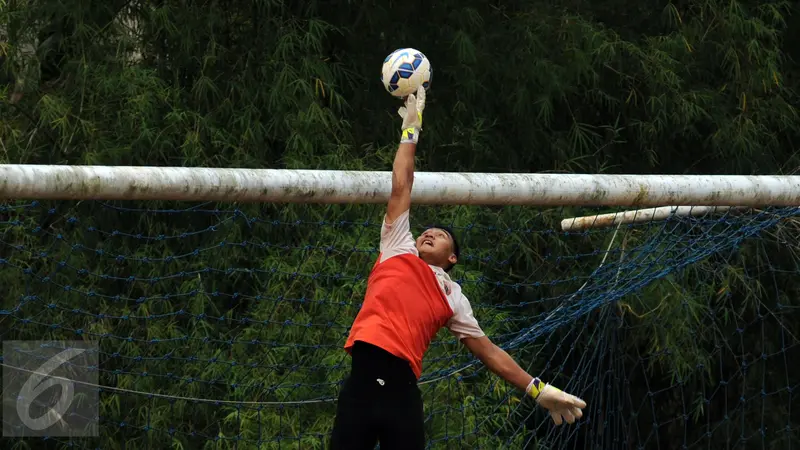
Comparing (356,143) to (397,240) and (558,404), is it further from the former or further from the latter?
(558,404)

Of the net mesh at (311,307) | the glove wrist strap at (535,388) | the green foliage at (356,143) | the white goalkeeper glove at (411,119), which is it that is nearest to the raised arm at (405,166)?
the white goalkeeper glove at (411,119)

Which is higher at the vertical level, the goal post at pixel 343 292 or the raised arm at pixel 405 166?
the raised arm at pixel 405 166

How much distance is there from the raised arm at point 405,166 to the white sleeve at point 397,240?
0.06 feet

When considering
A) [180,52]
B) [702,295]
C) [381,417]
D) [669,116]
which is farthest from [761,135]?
[381,417]

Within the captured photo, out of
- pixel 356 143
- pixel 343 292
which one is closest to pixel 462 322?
pixel 343 292

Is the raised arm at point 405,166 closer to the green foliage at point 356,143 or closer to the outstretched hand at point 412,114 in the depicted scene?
the outstretched hand at point 412,114

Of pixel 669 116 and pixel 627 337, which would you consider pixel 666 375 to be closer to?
pixel 627 337

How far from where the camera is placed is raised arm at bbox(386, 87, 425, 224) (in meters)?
4.18

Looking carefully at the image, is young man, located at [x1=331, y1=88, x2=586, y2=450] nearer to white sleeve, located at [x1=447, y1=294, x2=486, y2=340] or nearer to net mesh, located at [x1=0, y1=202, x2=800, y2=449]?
white sleeve, located at [x1=447, y1=294, x2=486, y2=340]

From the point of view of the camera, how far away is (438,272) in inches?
169

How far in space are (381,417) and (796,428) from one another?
14.9 feet

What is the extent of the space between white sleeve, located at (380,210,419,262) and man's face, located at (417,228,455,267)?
147 mm

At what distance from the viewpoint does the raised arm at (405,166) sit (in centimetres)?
418

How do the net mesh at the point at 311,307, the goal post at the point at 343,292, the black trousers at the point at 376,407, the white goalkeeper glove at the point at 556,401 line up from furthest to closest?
the net mesh at the point at 311,307, the goal post at the point at 343,292, the white goalkeeper glove at the point at 556,401, the black trousers at the point at 376,407
